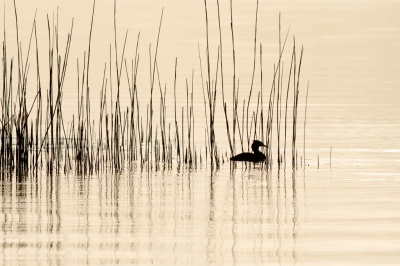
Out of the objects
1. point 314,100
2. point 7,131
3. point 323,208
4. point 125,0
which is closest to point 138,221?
point 323,208

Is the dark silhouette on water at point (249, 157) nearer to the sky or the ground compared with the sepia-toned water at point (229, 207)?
nearer to the sky

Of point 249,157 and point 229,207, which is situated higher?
point 249,157

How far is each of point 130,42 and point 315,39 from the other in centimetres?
478

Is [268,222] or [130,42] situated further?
[130,42]

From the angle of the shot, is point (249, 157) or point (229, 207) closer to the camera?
point (229, 207)

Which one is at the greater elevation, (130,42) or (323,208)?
(130,42)

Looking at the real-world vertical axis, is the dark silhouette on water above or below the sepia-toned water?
above

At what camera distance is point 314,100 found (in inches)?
694

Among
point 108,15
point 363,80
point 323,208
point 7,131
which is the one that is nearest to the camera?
point 323,208

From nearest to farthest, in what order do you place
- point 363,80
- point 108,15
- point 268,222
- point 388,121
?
point 268,222 < point 388,121 < point 363,80 < point 108,15

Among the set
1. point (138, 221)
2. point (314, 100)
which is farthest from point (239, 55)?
point (138, 221)

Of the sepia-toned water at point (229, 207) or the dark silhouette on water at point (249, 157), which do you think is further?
the dark silhouette on water at point (249, 157)

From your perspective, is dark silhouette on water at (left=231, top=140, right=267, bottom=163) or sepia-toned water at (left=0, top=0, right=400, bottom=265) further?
dark silhouette on water at (left=231, top=140, right=267, bottom=163)

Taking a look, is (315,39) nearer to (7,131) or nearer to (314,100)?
(314,100)
